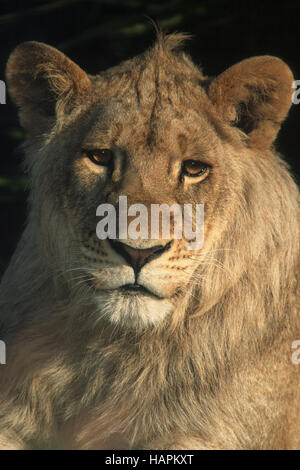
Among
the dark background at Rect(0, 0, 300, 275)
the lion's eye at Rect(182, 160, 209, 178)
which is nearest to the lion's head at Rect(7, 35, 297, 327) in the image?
the lion's eye at Rect(182, 160, 209, 178)

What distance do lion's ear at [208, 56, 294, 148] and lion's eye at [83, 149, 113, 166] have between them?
0.48 metres

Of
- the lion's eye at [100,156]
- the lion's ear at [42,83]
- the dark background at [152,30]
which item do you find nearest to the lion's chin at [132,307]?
the lion's eye at [100,156]

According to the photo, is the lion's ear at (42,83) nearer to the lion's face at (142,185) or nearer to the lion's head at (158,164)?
the lion's head at (158,164)

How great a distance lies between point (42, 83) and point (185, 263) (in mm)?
946

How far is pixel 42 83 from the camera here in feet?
11.0

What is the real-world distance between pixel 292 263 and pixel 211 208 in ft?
1.55

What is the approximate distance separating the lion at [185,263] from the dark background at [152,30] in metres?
1.49

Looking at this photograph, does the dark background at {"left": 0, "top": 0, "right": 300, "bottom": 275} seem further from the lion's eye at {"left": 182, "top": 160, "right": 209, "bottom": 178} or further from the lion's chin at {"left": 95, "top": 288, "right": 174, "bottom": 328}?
the lion's chin at {"left": 95, "top": 288, "right": 174, "bottom": 328}

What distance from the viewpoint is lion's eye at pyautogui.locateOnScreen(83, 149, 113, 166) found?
10.4 ft

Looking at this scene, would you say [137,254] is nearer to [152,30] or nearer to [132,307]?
[132,307]

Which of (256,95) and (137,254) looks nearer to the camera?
(137,254)

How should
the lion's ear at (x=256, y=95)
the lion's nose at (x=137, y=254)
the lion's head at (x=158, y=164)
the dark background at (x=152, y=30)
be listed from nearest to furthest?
the lion's nose at (x=137, y=254) → the lion's head at (x=158, y=164) → the lion's ear at (x=256, y=95) → the dark background at (x=152, y=30)

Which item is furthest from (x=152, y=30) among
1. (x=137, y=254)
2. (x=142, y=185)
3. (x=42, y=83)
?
(x=137, y=254)

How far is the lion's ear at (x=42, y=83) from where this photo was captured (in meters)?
3.26
